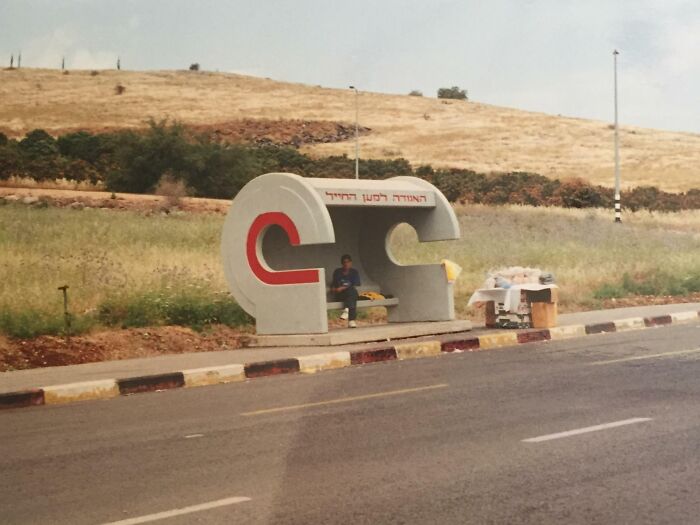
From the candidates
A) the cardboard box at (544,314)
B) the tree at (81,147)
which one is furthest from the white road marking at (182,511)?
the tree at (81,147)

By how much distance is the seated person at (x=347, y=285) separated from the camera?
19.4 metres

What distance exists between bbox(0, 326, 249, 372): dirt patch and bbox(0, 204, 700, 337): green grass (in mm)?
342

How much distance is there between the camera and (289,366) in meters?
15.4

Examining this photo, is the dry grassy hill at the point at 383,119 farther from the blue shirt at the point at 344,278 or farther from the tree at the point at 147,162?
the blue shirt at the point at 344,278

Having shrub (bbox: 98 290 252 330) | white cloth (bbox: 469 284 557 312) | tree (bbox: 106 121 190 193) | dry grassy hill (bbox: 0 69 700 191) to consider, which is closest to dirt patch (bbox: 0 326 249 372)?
shrub (bbox: 98 290 252 330)

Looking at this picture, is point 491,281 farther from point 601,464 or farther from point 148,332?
Answer: point 601,464

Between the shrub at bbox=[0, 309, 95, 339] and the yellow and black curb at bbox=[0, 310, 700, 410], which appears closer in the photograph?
the yellow and black curb at bbox=[0, 310, 700, 410]

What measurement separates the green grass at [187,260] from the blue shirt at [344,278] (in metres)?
1.66

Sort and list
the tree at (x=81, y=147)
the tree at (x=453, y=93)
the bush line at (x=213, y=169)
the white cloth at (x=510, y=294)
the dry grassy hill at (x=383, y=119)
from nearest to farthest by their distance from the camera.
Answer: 1. the white cloth at (x=510, y=294)
2. the bush line at (x=213, y=169)
3. the tree at (x=81, y=147)
4. the dry grassy hill at (x=383, y=119)
5. the tree at (x=453, y=93)

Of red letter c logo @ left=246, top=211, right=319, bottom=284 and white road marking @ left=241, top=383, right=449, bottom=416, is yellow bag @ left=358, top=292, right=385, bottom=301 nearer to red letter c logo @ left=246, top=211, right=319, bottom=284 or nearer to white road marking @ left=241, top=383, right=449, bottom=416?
red letter c logo @ left=246, top=211, right=319, bottom=284

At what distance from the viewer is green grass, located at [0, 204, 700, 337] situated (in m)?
18.8

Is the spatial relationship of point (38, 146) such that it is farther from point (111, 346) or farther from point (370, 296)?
point (111, 346)

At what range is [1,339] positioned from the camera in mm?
16453

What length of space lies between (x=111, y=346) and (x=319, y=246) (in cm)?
503
